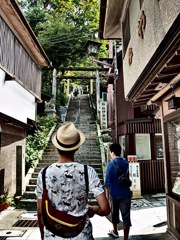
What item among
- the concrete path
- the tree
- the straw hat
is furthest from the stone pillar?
the tree

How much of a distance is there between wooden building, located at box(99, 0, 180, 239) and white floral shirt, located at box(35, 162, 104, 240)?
2.26m

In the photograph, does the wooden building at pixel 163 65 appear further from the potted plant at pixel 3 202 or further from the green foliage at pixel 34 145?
the green foliage at pixel 34 145

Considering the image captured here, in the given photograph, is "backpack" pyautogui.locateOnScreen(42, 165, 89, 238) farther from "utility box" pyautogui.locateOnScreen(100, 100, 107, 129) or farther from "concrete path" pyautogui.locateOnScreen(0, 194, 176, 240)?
"utility box" pyautogui.locateOnScreen(100, 100, 107, 129)

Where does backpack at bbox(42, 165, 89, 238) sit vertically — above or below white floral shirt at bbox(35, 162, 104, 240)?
below

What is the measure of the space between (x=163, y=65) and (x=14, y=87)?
7.65m

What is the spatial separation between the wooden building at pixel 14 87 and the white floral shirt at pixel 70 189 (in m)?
5.63

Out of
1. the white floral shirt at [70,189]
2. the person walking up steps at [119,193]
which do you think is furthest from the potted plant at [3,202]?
the white floral shirt at [70,189]

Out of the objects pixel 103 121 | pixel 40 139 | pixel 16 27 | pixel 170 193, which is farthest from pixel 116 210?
pixel 103 121

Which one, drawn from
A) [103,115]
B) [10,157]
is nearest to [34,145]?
[10,157]

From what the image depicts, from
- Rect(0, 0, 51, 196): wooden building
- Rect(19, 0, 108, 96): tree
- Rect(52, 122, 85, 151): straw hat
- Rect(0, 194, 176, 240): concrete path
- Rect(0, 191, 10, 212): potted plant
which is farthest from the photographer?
Rect(19, 0, 108, 96): tree

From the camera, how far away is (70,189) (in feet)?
7.27

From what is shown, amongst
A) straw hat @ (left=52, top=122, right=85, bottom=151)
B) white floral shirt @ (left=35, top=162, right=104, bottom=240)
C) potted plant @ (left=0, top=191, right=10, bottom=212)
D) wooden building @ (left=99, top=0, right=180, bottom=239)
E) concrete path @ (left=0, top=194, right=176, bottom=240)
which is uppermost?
wooden building @ (left=99, top=0, right=180, bottom=239)

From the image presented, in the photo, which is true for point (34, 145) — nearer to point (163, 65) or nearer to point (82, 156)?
point (82, 156)

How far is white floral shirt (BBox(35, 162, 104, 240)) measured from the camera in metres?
2.19
